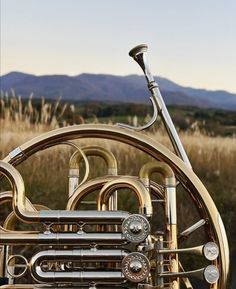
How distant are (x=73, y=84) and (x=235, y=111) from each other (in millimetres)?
1039

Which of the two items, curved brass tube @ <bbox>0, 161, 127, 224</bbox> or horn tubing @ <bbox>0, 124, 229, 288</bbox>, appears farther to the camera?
horn tubing @ <bbox>0, 124, 229, 288</bbox>

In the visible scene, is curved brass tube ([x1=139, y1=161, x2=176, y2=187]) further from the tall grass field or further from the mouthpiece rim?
the tall grass field

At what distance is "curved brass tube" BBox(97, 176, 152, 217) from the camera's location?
1730mm

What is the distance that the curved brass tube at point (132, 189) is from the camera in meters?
1.73

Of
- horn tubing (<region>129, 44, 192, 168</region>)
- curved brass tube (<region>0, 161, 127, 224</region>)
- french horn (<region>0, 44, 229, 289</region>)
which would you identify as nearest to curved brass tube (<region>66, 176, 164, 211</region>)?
french horn (<region>0, 44, 229, 289</region>)

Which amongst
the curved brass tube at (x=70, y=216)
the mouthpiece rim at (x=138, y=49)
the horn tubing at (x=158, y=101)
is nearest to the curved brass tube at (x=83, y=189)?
the curved brass tube at (x=70, y=216)

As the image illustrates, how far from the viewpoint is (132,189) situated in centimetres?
177

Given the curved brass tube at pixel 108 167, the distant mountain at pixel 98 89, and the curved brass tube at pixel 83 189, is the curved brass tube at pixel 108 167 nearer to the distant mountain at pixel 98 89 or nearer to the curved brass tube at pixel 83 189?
the curved brass tube at pixel 83 189

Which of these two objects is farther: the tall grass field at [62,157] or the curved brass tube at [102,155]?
the tall grass field at [62,157]

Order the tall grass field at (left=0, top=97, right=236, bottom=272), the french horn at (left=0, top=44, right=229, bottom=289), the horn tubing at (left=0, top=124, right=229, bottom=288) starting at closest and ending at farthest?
the french horn at (left=0, top=44, right=229, bottom=289), the horn tubing at (left=0, top=124, right=229, bottom=288), the tall grass field at (left=0, top=97, right=236, bottom=272)

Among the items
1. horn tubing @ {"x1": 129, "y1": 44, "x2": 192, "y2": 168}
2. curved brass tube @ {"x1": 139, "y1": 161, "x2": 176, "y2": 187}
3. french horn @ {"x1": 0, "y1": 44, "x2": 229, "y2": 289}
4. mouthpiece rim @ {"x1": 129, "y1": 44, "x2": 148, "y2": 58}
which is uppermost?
mouthpiece rim @ {"x1": 129, "y1": 44, "x2": 148, "y2": 58}

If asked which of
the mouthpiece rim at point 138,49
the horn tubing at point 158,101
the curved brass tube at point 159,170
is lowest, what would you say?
the curved brass tube at point 159,170

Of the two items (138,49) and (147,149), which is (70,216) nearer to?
(147,149)

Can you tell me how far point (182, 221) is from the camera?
10.8ft
